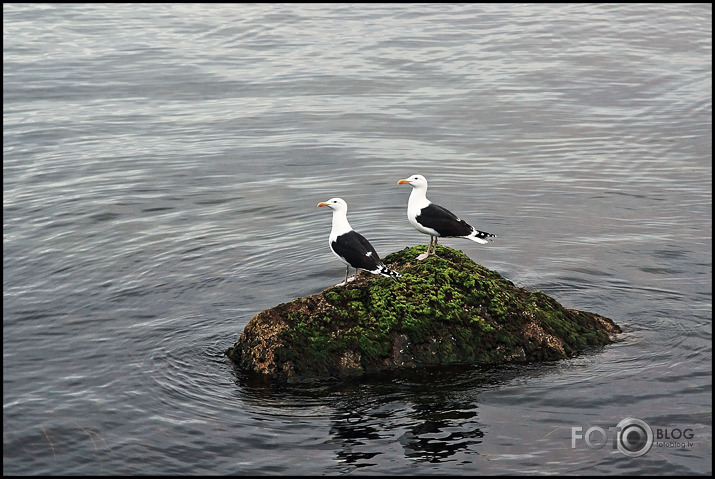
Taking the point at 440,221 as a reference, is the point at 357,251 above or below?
below

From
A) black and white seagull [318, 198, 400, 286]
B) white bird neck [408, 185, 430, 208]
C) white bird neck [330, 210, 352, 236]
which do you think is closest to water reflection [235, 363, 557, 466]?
black and white seagull [318, 198, 400, 286]

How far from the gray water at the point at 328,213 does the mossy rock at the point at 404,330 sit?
0.94 feet

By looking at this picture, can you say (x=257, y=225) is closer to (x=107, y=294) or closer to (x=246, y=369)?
(x=107, y=294)

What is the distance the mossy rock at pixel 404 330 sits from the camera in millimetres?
11742

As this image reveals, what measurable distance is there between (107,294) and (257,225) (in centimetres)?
436

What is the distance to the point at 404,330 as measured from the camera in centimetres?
1190

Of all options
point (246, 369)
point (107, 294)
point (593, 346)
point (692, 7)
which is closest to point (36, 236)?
point (107, 294)

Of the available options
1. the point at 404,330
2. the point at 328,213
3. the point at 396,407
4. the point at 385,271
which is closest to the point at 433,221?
the point at 385,271

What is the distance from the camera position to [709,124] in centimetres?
2480

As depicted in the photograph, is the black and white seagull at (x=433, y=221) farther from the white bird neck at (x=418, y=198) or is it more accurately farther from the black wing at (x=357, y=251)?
the black wing at (x=357, y=251)

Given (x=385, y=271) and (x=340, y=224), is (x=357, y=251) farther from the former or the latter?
(x=340, y=224)

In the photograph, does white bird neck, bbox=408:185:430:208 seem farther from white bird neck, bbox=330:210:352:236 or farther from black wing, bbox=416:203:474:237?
white bird neck, bbox=330:210:352:236

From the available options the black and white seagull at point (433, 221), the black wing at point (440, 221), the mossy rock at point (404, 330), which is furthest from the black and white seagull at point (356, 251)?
the black wing at point (440, 221)
